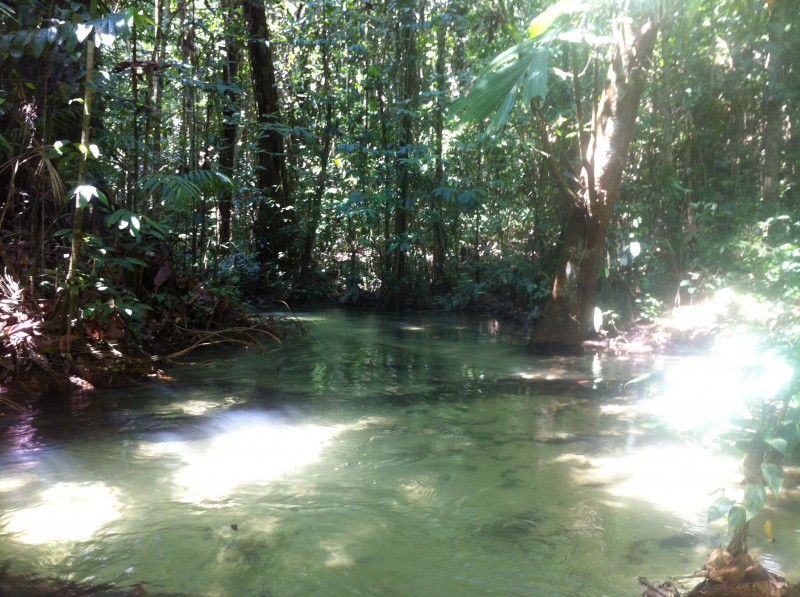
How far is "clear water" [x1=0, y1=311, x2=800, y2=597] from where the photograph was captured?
8.41 feet

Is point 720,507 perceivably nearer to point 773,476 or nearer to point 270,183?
point 773,476

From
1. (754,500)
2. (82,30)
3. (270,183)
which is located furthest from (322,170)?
(754,500)

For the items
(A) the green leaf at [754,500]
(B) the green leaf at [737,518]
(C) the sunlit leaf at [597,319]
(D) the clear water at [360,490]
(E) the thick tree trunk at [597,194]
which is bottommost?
(D) the clear water at [360,490]

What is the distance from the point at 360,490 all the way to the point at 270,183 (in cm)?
1145

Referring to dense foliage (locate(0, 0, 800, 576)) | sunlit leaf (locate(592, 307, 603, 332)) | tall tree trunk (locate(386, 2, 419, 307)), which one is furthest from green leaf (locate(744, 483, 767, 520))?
tall tree trunk (locate(386, 2, 419, 307))

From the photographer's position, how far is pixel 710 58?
933cm

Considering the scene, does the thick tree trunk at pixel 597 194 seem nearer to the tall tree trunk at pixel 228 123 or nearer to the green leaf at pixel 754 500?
the tall tree trunk at pixel 228 123

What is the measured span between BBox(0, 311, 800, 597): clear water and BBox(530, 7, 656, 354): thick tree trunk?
5.61ft

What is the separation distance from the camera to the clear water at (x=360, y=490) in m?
2.56

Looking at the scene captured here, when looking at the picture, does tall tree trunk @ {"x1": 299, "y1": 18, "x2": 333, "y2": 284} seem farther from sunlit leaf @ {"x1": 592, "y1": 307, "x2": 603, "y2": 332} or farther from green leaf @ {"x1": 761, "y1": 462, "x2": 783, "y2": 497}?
green leaf @ {"x1": 761, "y1": 462, "x2": 783, "y2": 497}

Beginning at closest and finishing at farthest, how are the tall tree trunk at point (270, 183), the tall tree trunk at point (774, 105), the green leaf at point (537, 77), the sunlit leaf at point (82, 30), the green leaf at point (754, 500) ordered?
1. the green leaf at point (754, 500)
2. the sunlit leaf at point (82, 30)
3. the green leaf at point (537, 77)
4. the tall tree trunk at point (774, 105)
5. the tall tree trunk at point (270, 183)

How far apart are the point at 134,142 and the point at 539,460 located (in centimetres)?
452

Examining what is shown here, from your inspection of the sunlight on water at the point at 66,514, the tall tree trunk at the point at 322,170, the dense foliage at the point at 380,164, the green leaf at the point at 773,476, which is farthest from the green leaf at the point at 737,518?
the tall tree trunk at the point at 322,170

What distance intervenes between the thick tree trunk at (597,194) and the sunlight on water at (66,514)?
5.59 meters
